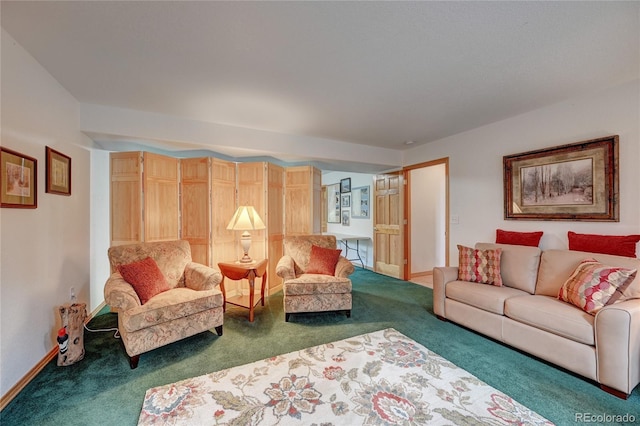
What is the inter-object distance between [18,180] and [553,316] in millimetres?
4101

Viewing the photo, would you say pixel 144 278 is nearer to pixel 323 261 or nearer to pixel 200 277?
pixel 200 277

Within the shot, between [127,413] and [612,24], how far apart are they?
391cm

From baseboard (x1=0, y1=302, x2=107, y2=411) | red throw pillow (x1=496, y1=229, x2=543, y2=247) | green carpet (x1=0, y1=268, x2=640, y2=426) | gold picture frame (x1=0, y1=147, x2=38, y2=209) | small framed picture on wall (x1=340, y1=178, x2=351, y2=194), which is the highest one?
small framed picture on wall (x1=340, y1=178, x2=351, y2=194)

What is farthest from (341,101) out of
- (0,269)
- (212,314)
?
(0,269)

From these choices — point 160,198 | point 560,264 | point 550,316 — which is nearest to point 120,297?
point 160,198

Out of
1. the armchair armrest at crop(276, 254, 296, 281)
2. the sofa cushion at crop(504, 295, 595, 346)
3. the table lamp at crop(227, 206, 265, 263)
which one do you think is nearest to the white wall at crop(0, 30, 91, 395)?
the table lamp at crop(227, 206, 265, 263)

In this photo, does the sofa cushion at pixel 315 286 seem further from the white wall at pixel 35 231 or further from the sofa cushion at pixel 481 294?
the white wall at pixel 35 231

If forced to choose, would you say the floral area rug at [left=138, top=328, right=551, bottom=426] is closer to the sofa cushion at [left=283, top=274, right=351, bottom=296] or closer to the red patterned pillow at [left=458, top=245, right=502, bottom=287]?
the sofa cushion at [left=283, top=274, right=351, bottom=296]

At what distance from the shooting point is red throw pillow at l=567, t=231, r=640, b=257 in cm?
231

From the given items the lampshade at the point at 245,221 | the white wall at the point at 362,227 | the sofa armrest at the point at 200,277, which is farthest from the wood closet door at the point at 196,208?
the white wall at the point at 362,227

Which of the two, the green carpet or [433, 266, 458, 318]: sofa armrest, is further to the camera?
[433, 266, 458, 318]: sofa armrest

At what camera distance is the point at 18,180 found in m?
1.89

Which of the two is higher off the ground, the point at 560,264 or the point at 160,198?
the point at 160,198

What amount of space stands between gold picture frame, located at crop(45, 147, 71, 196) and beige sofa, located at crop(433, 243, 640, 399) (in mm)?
3843
